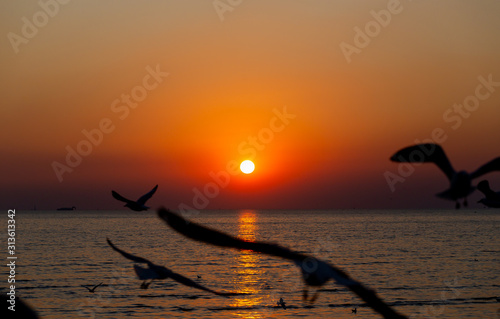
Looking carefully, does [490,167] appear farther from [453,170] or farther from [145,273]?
[145,273]

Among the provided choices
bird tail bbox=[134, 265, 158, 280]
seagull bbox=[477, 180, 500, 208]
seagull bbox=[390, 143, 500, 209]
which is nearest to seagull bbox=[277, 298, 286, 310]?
seagull bbox=[477, 180, 500, 208]

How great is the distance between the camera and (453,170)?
251cm

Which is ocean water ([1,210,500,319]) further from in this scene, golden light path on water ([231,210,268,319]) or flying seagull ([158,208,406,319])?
flying seagull ([158,208,406,319])

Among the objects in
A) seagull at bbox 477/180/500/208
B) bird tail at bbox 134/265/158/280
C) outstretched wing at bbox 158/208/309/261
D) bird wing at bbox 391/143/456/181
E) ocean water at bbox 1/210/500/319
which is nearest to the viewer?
outstretched wing at bbox 158/208/309/261

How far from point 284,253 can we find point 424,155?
2.04ft

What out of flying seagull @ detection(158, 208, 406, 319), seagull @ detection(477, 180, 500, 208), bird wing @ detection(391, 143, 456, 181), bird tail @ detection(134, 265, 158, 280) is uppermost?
bird wing @ detection(391, 143, 456, 181)

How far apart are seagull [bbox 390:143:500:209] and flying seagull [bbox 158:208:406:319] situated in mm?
501

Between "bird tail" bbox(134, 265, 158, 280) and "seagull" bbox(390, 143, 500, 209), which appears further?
"bird tail" bbox(134, 265, 158, 280)

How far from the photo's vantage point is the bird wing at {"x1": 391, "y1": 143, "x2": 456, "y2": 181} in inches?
90.7

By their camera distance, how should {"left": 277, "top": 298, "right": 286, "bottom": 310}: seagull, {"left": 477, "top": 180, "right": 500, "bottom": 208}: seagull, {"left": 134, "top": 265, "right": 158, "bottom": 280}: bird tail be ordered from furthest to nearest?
{"left": 277, "top": 298, "right": 286, "bottom": 310}: seagull, {"left": 477, "top": 180, "right": 500, "bottom": 208}: seagull, {"left": 134, "top": 265, "right": 158, "bottom": 280}: bird tail

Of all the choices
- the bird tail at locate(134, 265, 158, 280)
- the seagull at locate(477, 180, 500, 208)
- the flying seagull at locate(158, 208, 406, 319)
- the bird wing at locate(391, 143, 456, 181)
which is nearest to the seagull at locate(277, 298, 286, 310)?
the seagull at locate(477, 180, 500, 208)

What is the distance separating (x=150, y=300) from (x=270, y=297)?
9651mm

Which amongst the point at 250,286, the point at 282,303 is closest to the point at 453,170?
the point at 282,303

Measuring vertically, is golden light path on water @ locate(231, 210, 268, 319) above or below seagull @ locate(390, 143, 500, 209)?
below
